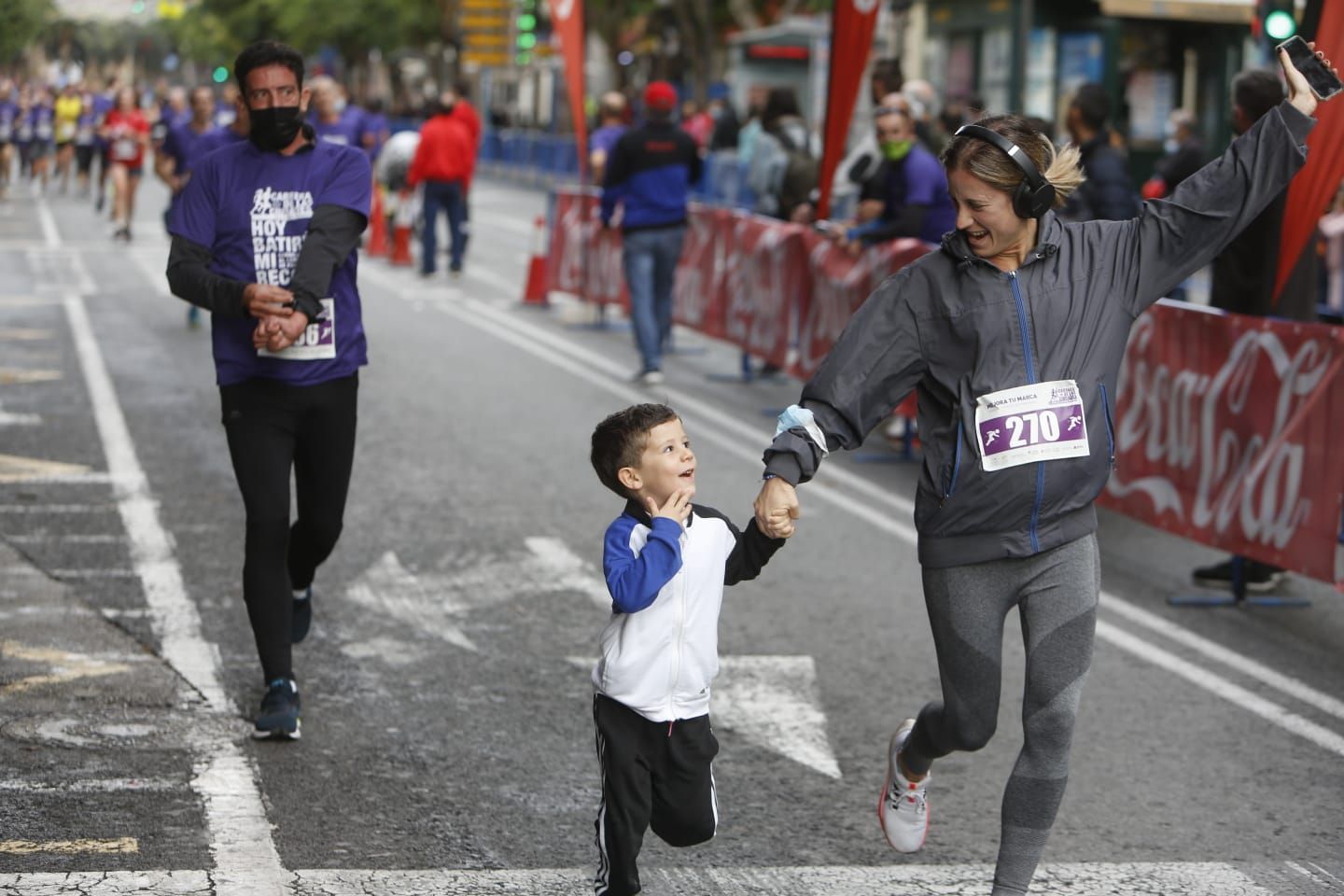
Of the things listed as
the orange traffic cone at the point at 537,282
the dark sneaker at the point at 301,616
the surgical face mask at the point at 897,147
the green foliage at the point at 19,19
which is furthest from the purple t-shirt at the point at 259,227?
the orange traffic cone at the point at 537,282

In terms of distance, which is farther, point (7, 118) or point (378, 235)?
point (7, 118)

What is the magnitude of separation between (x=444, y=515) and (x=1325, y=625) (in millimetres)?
3888

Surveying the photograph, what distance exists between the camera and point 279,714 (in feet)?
19.4

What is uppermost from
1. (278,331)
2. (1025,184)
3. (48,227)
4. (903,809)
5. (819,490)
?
(1025,184)

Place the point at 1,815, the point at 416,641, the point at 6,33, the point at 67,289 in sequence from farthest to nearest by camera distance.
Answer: the point at 67,289 < the point at 6,33 < the point at 416,641 < the point at 1,815

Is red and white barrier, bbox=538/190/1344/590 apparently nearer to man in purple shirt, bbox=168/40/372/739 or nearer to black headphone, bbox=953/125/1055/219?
black headphone, bbox=953/125/1055/219

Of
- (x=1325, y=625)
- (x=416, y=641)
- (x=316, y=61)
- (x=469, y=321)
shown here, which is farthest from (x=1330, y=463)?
(x=316, y=61)

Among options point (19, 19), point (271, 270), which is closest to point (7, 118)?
point (19, 19)

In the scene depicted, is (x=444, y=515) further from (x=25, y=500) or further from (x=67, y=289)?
(x=67, y=289)

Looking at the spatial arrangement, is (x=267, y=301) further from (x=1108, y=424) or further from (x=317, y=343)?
(x=1108, y=424)

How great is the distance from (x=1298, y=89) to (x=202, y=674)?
3.84m

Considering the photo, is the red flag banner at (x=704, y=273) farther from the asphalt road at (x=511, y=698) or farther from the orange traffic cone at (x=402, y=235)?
the orange traffic cone at (x=402, y=235)

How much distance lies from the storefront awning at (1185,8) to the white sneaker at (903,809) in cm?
1912

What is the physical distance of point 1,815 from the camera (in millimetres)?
5164
